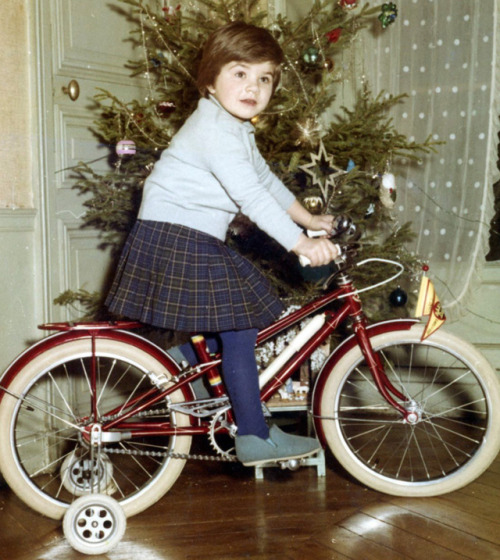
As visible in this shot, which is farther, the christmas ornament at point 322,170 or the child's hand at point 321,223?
the christmas ornament at point 322,170

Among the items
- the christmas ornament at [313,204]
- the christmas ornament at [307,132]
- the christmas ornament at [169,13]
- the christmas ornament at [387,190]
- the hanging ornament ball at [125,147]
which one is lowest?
the christmas ornament at [313,204]

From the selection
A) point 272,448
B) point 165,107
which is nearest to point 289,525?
point 272,448

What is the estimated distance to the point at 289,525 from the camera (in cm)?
221

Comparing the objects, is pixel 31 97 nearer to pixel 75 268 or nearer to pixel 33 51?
pixel 33 51

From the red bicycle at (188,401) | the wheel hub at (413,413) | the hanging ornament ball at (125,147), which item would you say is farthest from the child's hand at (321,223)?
the hanging ornament ball at (125,147)

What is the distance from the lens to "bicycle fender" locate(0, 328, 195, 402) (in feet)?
7.00

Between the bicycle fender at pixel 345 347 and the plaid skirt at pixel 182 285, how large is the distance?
301 mm

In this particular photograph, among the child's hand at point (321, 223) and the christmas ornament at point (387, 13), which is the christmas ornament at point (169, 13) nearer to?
the christmas ornament at point (387, 13)

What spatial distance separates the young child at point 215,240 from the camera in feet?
6.82

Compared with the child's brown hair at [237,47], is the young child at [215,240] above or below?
below

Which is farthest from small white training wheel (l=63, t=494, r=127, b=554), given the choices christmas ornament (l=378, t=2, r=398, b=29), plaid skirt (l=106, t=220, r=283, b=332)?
christmas ornament (l=378, t=2, r=398, b=29)

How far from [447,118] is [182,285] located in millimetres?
1560

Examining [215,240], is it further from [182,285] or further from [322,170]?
[322,170]

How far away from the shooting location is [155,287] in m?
2.12
